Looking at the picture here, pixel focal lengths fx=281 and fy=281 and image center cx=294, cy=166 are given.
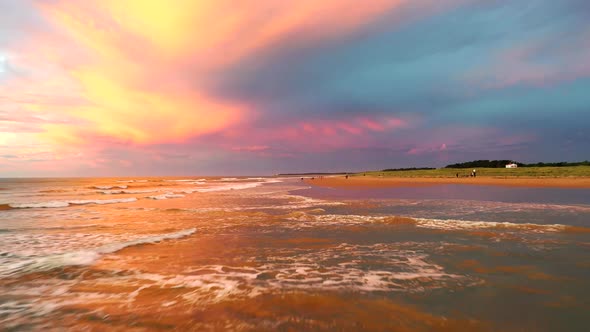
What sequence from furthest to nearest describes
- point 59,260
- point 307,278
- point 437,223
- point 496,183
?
1. point 496,183
2. point 437,223
3. point 59,260
4. point 307,278

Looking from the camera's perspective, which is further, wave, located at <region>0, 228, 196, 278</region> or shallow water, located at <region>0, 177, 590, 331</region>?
wave, located at <region>0, 228, 196, 278</region>

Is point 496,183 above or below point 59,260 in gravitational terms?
above

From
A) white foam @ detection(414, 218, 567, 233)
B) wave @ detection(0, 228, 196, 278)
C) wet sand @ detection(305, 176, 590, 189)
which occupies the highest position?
wet sand @ detection(305, 176, 590, 189)

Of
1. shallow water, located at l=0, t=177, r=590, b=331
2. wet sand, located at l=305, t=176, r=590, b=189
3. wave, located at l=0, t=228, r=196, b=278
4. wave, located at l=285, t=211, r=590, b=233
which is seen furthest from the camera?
wet sand, located at l=305, t=176, r=590, b=189

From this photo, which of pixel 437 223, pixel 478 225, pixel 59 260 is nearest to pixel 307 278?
pixel 59 260

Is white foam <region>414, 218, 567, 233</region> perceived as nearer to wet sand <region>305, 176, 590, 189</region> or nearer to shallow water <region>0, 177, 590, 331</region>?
shallow water <region>0, 177, 590, 331</region>

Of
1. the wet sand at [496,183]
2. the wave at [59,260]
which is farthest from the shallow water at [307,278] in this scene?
the wet sand at [496,183]

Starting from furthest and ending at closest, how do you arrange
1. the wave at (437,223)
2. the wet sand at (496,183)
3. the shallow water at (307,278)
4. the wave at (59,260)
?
the wet sand at (496,183) → the wave at (437,223) → the wave at (59,260) → the shallow water at (307,278)

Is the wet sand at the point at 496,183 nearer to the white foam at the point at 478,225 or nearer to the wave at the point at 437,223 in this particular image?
the wave at the point at 437,223

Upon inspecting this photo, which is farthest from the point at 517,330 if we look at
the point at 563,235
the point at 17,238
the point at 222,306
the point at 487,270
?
the point at 17,238

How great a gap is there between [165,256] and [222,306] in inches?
178

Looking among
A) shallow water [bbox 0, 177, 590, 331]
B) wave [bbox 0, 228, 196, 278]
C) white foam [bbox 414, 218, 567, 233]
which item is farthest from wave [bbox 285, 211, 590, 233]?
wave [bbox 0, 228, 196, 278]

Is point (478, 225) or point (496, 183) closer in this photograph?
point (478, 225)

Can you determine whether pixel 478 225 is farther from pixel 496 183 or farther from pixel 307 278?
pixel 496 183
